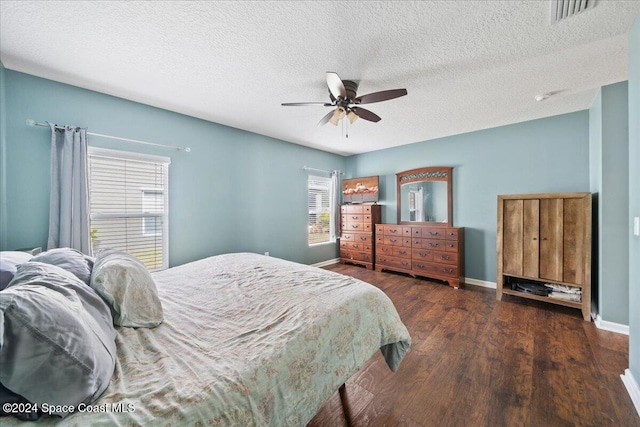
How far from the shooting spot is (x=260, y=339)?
1115 mm

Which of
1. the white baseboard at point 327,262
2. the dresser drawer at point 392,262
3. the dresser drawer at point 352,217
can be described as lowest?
the white baseboard at point 327,262

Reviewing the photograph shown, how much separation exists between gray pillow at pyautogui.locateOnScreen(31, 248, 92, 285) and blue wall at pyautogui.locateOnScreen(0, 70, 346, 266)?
1.39m

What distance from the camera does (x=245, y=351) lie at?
102cm

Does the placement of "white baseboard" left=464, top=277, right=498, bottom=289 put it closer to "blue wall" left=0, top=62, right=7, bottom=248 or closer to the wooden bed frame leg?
the wooden bed frame leg

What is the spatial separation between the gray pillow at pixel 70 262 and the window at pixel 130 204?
4.54 ft

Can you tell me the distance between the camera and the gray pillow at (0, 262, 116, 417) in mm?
635

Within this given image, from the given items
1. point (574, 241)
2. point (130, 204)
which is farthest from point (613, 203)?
point (130, 204)

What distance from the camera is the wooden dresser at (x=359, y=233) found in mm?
4871

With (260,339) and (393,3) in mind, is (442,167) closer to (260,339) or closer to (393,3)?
(393,3)

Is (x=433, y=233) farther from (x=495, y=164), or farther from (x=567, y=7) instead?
(x=567, y=7)

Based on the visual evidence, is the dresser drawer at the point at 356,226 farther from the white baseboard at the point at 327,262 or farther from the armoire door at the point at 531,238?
the armoire door at the point at 531,238

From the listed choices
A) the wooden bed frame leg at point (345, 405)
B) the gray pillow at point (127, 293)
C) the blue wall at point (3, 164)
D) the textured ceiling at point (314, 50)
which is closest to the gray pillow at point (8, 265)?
the gray pillow at point (127, 293)

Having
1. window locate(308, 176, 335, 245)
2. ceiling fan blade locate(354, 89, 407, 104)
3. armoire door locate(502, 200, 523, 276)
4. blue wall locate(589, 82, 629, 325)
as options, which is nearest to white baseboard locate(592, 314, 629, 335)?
blue wall locate(589, 82, 629, 325)

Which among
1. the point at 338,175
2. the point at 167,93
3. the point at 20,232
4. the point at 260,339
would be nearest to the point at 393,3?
the point at 260,339
